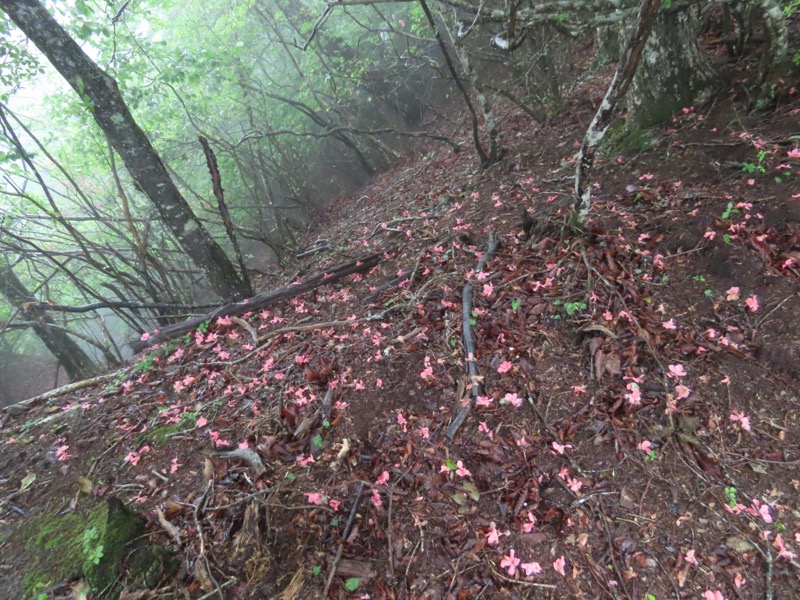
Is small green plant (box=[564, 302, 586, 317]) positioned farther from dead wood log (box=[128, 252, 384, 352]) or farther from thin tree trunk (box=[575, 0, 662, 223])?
dead wood log (box=[128, 252, 384, 352])

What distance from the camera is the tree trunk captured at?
28.1ft

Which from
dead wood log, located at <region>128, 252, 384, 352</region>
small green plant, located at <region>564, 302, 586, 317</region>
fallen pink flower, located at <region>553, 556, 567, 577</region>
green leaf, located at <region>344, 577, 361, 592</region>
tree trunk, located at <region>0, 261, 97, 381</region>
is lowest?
fallen pink flower, located at <region>553, 556, 567, 577</region>

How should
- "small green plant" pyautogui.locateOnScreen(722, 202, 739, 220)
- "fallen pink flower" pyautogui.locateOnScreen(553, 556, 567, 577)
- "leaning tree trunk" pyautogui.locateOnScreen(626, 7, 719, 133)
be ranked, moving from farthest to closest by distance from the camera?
"leaning tree trunk" pyautogui.locateOnScreen(626, 7, 719, 133)
"small green plant" pyautogui.locateOnScreen(722, 202, 739, 220)
"fallen pink flower" pyautogui.locateOnScreen(553, 556, 567, 577)

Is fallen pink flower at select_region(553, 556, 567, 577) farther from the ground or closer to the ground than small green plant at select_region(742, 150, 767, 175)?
closer to the ground

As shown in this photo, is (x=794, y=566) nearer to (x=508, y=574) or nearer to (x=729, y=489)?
(x=729, y=489)

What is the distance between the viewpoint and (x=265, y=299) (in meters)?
5.61

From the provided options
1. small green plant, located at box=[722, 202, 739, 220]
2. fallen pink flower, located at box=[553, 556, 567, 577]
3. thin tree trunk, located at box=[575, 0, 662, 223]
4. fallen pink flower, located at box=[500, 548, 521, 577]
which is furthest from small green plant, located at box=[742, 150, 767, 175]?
fallen pink flower, located at box=[500, 548, 521, 577]

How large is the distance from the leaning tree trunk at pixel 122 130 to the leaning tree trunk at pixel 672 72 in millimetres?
6289

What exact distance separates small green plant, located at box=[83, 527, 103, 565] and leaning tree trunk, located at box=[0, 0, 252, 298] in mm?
3742

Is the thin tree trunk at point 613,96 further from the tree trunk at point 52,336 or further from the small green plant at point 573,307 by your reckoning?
the tree trunk at point 52,336

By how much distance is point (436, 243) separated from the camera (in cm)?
541

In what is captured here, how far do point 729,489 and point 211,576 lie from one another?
334 cm

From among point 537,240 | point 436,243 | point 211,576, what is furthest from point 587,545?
point 436,243

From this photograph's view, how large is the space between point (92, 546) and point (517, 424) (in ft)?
10.1
